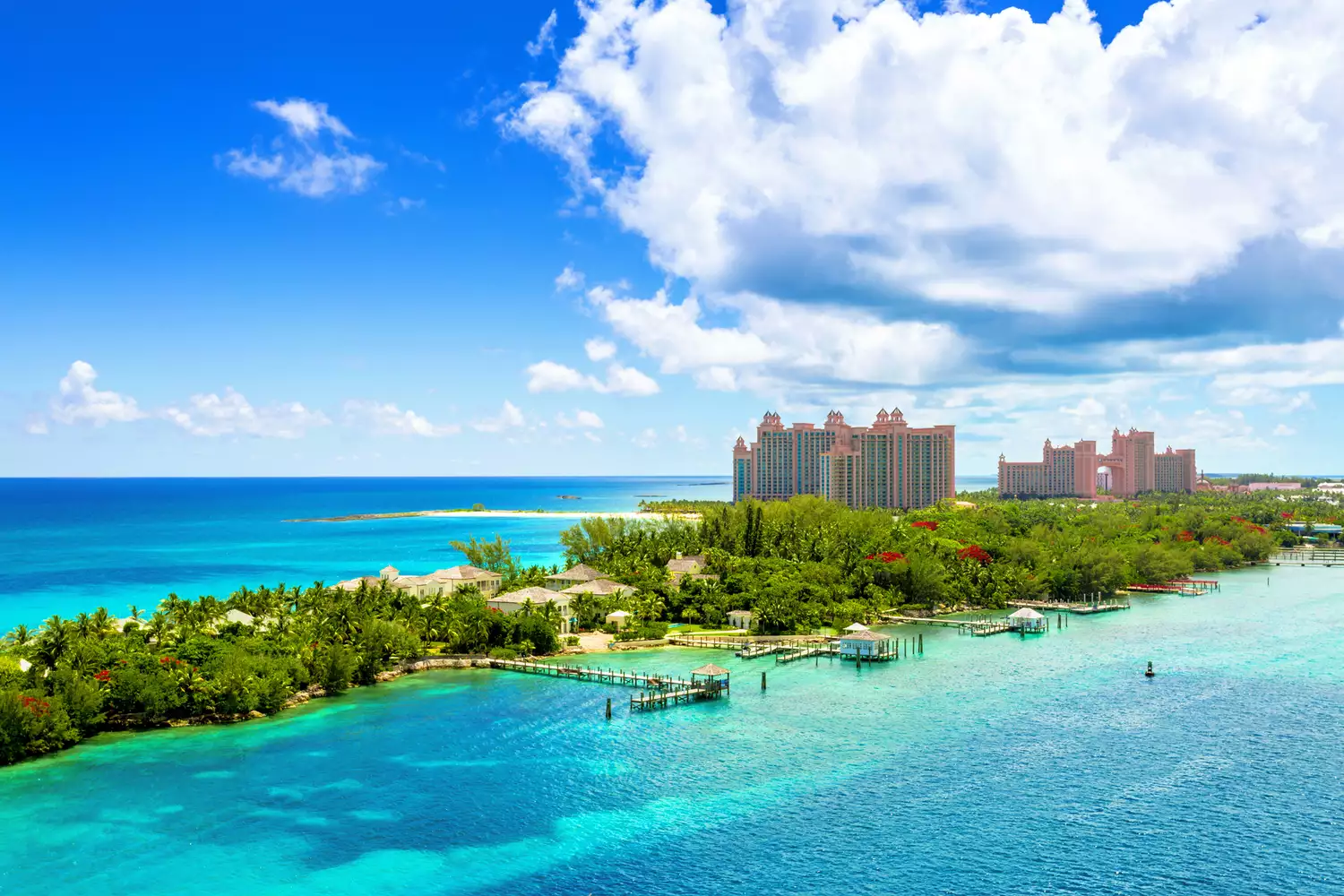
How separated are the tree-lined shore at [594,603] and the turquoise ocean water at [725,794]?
1.87 m

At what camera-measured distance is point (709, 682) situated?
47.9 m

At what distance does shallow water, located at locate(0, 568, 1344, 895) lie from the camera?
27.3 m

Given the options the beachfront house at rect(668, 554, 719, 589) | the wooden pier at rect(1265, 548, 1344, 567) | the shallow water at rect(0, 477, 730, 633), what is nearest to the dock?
the beachfront house at rect(668, 554, 719, 589)

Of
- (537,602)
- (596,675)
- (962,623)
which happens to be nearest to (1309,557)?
(962,623)

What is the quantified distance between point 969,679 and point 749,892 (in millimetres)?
28785

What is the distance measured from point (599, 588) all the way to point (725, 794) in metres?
36.1

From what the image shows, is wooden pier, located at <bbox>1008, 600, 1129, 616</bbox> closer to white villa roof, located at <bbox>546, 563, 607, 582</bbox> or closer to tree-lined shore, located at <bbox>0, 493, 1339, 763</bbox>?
tree-lined shore, located at <bbox>0, 493, 1339, 763</bbox>

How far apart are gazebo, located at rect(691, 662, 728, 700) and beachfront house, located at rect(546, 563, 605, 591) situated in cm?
2461

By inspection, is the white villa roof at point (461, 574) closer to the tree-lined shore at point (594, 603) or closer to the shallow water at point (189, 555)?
the tree-lined shore at point (594, 603)

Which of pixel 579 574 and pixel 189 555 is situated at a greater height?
pixel 579 574

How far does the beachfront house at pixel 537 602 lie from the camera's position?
204 ft

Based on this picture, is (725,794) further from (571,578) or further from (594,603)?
(571,578)

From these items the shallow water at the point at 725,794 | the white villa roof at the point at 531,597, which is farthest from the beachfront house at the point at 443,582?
the shallow water at the point at 725,794

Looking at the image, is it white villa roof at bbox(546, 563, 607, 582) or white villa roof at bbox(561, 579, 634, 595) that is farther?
white villa roof at bbox(546, 563, 607, 582)
